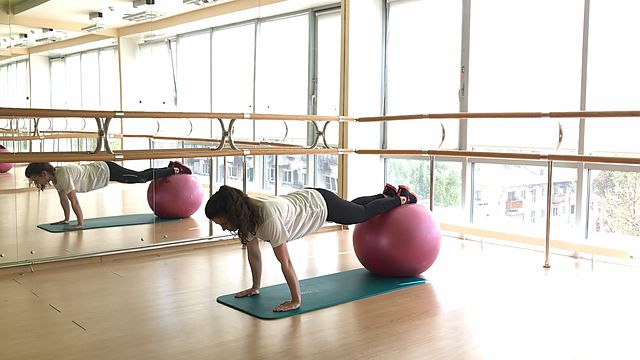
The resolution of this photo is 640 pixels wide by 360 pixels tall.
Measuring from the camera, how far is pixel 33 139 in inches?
162

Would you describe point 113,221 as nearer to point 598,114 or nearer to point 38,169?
point 38,169

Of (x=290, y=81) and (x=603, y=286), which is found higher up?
(x=290, y=81)

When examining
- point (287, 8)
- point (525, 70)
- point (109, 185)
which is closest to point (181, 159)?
point (109, 185)

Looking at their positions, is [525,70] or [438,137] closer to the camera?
[525,70]

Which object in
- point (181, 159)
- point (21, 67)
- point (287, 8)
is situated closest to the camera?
point (21, 67)

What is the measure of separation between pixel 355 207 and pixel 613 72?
2243 mm

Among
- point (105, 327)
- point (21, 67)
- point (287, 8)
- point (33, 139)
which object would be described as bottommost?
point (105, 327)

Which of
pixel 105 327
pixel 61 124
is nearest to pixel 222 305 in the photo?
pixel 105 327

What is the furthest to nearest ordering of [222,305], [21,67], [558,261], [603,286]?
[558,261] → [21,67] → [603,286] → [222,305]

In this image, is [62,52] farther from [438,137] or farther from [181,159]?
[438,137]

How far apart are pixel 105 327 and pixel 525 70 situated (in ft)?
11.9

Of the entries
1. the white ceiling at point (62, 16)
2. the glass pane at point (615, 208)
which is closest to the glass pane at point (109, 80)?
the white ceiling at point (62, 16)

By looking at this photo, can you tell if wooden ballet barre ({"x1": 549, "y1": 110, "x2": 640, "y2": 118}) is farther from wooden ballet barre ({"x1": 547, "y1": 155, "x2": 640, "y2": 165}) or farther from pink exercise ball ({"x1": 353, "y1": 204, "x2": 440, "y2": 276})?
pink exercise ball ({"x1": 353, "y1": 204, "x2": 440, "y2": 276})

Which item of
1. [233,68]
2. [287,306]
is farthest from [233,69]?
[287,306]
